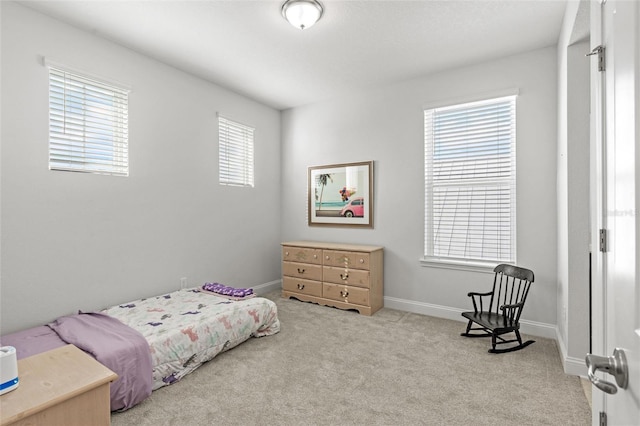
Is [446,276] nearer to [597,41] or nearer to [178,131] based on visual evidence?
[597,41]

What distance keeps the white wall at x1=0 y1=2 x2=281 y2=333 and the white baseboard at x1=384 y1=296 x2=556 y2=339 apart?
203 cm

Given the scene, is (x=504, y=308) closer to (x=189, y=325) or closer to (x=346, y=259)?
(x=346, y=259)

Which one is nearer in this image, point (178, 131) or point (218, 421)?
point (218, 421)

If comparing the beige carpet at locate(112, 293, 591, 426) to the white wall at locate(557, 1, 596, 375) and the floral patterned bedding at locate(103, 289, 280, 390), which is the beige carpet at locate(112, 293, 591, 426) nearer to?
the floral patterned bedding at locate(103, 289, 280, 390)

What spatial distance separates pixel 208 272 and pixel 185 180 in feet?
3.93

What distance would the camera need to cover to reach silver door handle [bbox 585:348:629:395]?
0.71 metres

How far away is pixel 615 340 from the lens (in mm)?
828

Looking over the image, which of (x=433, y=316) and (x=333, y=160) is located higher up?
(x=333, y=160)

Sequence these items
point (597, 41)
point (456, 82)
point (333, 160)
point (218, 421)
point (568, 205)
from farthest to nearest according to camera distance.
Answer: point (333, 160)
point (456, 82)
point (568, 205)
point (218, 421)
point (597, 41)

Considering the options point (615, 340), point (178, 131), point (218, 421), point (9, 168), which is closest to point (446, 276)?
point (218, 421)

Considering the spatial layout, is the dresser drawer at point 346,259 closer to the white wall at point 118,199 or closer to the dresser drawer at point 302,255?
the dresser drawer at point 302,255

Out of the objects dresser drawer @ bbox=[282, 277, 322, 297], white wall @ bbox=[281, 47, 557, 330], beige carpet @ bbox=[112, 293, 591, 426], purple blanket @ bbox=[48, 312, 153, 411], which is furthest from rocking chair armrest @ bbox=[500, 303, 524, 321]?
purple blanket @ bbox=[48, 312, 153, 411]

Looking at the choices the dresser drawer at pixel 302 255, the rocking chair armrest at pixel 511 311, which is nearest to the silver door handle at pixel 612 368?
the rocking chair armrest at pixel 511 311

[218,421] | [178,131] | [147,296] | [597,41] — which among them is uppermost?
[178,131]
